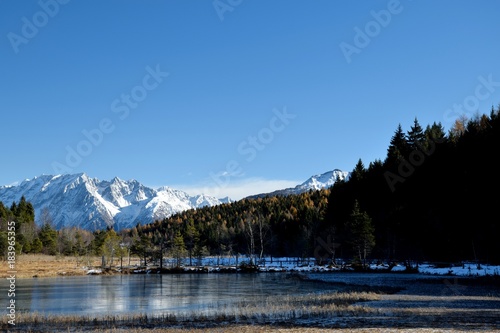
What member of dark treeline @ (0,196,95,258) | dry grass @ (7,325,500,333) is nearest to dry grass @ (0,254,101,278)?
dark treeline @ (0,196,95,258)

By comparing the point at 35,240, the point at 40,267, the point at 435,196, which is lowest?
the point at 40,267

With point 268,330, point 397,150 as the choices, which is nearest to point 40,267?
point 397,150

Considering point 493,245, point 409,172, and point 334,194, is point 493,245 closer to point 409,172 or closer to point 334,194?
point 409,172

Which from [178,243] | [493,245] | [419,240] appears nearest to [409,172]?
[419,240]

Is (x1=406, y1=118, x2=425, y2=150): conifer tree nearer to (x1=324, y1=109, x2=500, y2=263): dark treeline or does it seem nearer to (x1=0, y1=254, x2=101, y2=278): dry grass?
(x1=324, y1=109, x2=500, y2=263): dark treeline

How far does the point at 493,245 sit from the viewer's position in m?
62.1

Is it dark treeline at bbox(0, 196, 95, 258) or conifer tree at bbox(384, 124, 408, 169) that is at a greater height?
conifer tree at bbox(384, 124, 408, 169)

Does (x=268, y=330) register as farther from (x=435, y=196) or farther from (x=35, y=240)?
(x=35, y=240)

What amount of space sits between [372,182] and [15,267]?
77.1 metres

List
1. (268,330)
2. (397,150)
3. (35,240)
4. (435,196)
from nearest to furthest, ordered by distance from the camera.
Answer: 1. (268,330)
2. (435,196)
3. (397,150)
4. (35,240)

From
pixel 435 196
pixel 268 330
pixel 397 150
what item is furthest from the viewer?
pixel 397 150

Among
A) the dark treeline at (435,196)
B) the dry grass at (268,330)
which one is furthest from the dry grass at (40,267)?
the dry grass at (268,330)

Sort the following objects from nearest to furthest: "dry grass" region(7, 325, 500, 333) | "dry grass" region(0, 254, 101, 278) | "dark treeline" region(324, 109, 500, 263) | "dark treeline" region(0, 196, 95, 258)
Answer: "dry grass" region(7, 325, 500, 333), "dark treeline" region(324, 109, 500, 263), "dry grass" region(0, 254, 101, 278), "dark treeline" region(0, 196, 95, 258)

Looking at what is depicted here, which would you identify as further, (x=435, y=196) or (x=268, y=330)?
(x=435, y=196)
